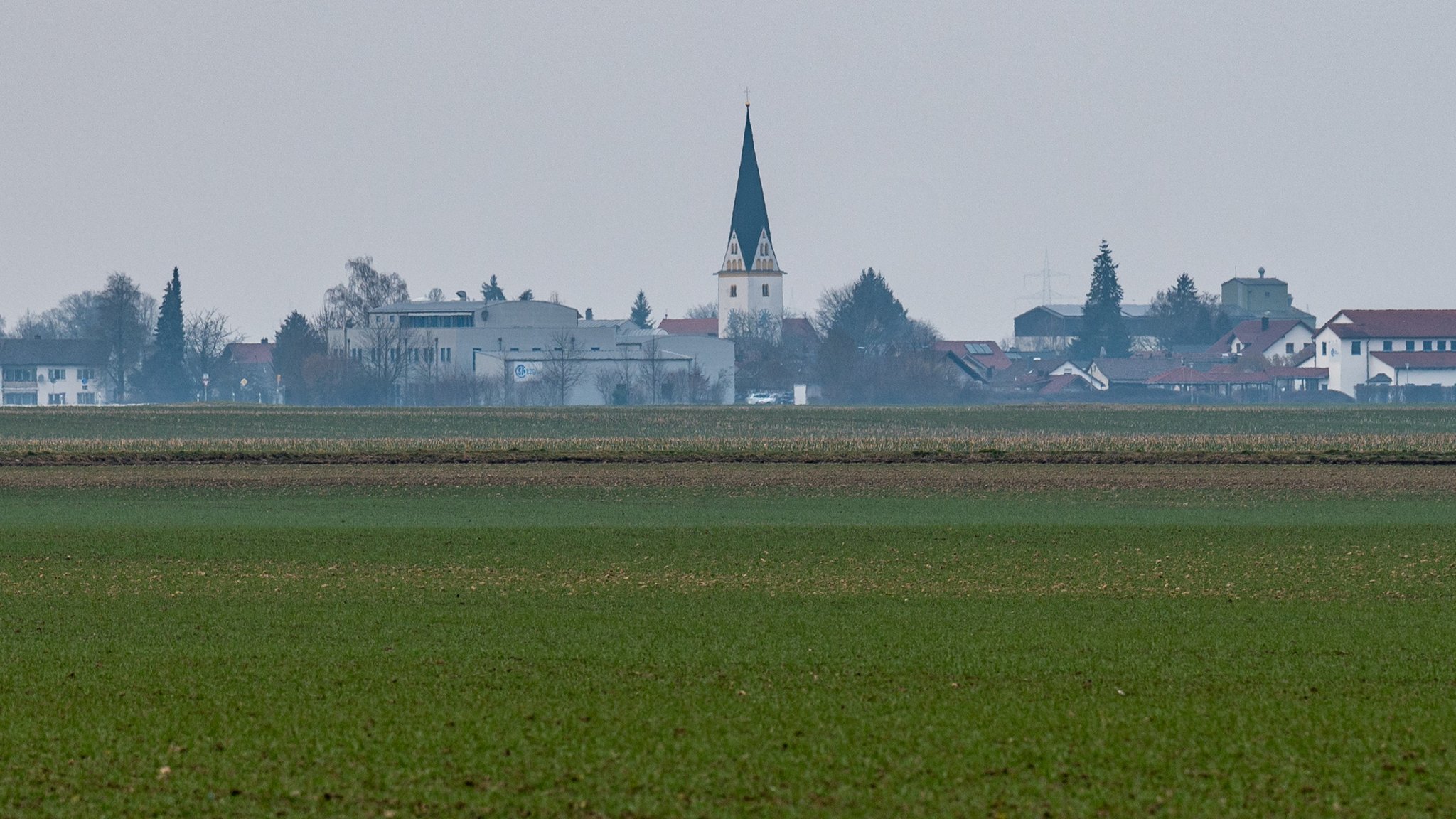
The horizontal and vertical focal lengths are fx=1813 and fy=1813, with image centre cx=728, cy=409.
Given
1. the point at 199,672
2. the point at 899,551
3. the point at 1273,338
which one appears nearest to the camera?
the point at 199,672

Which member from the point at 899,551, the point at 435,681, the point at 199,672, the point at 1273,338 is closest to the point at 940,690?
the point at 435,681

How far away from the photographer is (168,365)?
18938cm

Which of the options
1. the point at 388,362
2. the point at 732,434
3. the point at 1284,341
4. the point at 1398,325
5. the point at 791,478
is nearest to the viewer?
the point at 791,478

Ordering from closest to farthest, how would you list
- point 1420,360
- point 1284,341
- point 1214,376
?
point 1420,360, point 1214,376, point 1284,341

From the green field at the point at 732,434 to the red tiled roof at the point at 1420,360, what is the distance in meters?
30.5

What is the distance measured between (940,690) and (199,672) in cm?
739

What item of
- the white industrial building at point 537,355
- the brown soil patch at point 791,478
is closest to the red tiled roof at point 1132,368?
the white industrial building at point 537,355

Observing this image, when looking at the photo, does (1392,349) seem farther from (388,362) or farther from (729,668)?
(729,668)

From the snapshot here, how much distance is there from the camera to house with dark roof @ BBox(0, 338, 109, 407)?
610 ft

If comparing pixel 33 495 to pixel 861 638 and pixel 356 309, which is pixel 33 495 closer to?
A: pixel 861 638

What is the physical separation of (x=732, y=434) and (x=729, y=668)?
68.7 meters

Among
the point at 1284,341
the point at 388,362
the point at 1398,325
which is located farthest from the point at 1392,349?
the point at 388,362

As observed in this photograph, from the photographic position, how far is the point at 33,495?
151 feet

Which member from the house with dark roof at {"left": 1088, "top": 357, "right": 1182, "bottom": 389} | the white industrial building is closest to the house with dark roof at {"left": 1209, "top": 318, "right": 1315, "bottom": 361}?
the house with dark roof at {"left": 1088, "top": 357, "right": 1182, "bottom": 389}
